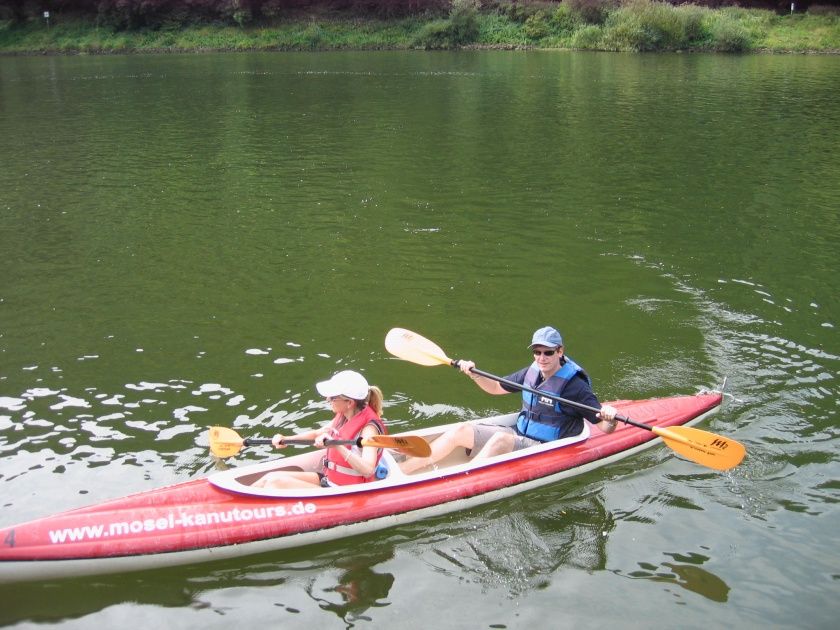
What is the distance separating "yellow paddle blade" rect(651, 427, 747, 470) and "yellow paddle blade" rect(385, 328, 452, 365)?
7.79ft

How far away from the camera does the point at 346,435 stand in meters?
6.85

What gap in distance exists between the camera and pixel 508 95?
2920cm

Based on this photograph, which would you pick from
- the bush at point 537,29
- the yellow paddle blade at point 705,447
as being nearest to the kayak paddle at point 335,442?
the yellow paddle blade at point 705,447

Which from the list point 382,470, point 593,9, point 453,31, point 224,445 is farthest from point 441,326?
point 453,31

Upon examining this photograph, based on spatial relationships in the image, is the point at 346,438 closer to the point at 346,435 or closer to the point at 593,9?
the point at 346,435

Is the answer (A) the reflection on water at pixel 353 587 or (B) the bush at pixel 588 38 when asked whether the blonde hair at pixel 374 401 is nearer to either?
(A) the reflection on water at pixel 353 587

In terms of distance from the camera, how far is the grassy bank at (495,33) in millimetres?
44438

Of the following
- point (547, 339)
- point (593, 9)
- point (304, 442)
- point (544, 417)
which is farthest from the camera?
point (593, 9)

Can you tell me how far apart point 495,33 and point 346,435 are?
47310mm

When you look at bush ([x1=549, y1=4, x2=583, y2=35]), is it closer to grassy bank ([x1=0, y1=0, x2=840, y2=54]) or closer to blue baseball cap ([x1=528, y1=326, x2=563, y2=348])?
grassy bank ([x1=0, y1=0, x2=840, y2=54])

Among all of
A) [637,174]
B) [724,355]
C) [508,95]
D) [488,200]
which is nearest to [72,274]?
[488,200]

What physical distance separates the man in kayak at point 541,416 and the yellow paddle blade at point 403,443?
1.64 feet

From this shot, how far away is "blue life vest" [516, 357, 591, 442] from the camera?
7617 mm

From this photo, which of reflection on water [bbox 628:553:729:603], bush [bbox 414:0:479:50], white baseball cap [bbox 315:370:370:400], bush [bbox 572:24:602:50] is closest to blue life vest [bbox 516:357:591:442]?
reflection on water [bbox 628:553:729:603]
